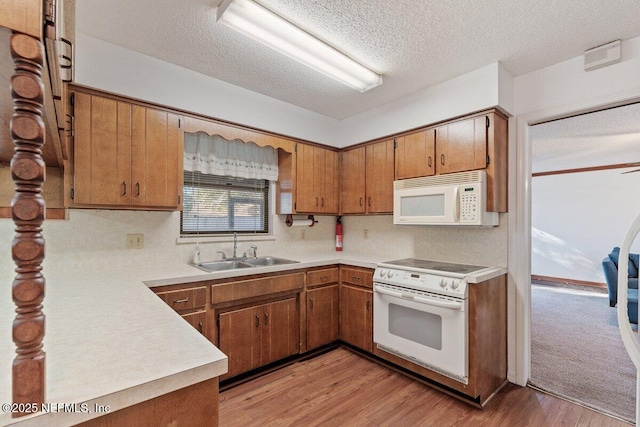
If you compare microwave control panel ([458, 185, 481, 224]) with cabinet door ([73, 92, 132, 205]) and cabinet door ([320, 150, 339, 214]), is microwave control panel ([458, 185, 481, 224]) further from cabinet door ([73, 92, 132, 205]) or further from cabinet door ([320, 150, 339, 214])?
cabinet door ([73, 92, 132, 205])

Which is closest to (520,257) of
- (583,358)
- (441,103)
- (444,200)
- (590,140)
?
(444,200)

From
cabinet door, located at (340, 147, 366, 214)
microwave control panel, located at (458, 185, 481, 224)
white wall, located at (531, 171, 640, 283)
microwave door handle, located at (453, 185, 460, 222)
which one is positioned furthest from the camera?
white wall, located at (531, 171, 640, 283)

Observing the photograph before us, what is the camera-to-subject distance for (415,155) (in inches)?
117

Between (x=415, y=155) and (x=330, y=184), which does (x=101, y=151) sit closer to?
(x=330, y=184)

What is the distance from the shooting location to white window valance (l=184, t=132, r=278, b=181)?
2.85 metres

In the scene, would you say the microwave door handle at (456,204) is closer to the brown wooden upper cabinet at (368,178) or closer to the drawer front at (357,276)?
the brown wooden upper cabinet at (368,178)

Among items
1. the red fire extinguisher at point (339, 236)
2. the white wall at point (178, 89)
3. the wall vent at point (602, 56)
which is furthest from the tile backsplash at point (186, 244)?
the wall vent at point (602, 56)

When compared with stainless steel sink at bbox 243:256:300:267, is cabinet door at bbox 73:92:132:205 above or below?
above

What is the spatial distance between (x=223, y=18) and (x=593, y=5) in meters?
2.14

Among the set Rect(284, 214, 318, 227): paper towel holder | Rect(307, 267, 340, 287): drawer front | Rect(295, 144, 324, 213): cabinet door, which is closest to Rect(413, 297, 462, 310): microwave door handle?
Rect(307, 267, 340, 287): drawer front

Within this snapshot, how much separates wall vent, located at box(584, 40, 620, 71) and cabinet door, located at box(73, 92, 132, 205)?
133 inches

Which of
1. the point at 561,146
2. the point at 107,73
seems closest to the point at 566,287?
the point at 561,146

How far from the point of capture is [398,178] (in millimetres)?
3100

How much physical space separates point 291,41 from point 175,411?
2089mm
